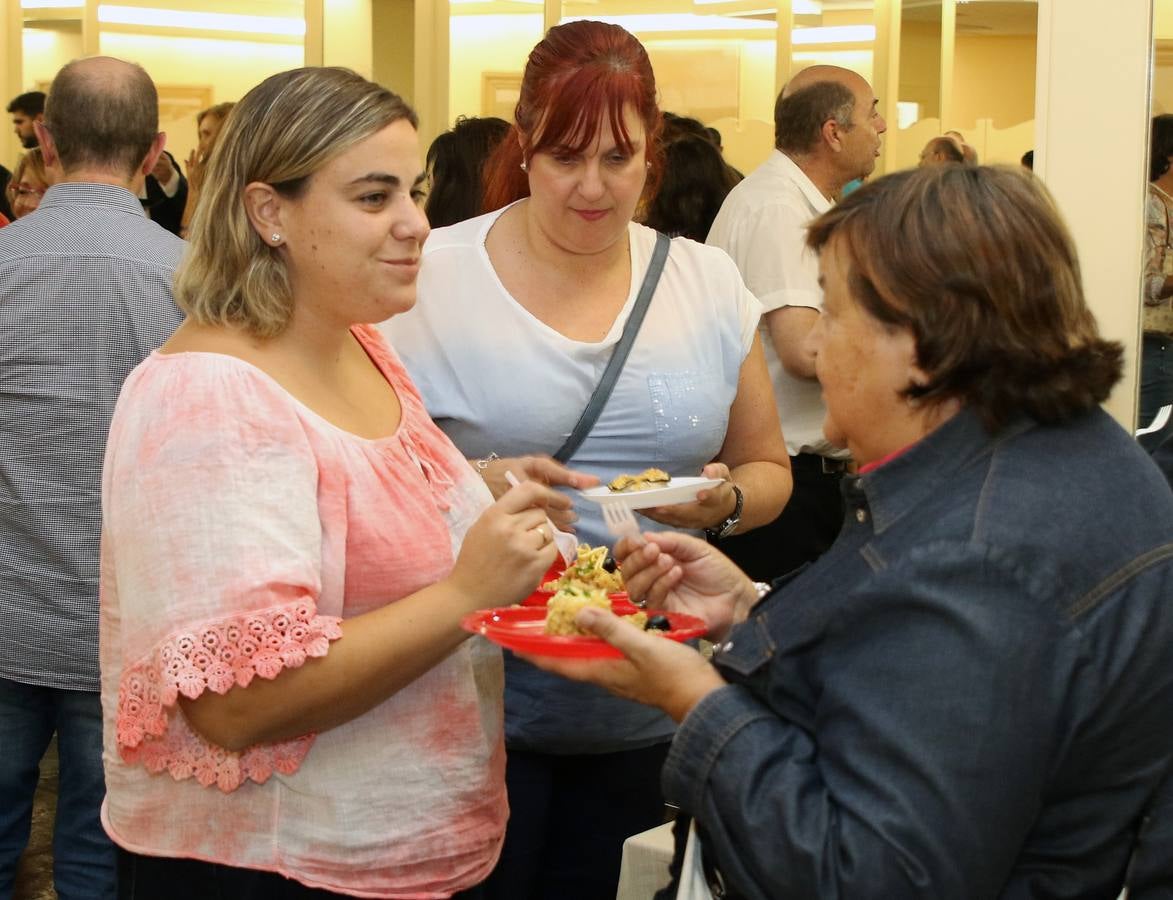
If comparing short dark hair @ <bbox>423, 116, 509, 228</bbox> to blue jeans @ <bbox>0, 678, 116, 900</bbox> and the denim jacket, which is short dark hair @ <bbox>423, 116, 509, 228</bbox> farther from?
the denim jacket

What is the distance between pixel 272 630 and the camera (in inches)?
61.4

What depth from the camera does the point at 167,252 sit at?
3.04m

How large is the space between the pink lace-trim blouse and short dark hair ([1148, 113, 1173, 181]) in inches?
67.2

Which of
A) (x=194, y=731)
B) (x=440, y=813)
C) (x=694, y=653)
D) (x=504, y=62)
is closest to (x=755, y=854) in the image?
(x=694, y=653)

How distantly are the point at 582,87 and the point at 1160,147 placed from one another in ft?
4.18

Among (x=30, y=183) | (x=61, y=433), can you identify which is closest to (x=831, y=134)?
(x=61, y=433)

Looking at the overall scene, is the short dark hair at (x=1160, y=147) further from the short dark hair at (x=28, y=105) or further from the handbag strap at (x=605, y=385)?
the short dark hair at (x=28, y=105)

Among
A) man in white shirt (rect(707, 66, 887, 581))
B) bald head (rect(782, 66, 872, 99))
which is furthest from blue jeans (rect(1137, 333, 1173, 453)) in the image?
bald head (rect(782, 66, 872, 99))

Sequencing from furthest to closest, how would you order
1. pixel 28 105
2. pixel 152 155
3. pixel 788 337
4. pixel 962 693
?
pixel 28 105 → pixel 788 337 → pixel 152 155 → pixel 962 693

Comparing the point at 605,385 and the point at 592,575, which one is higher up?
the point at 605,385

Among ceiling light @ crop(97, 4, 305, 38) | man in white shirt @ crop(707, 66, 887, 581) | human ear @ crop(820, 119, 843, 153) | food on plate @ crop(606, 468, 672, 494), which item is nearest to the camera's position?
food on plate @ crop(606, 468, 672, 494)

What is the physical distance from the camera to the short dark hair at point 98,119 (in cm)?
316

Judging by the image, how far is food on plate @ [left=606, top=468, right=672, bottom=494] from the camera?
2.10 m

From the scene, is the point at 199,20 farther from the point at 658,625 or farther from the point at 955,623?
the point at 955,623
